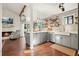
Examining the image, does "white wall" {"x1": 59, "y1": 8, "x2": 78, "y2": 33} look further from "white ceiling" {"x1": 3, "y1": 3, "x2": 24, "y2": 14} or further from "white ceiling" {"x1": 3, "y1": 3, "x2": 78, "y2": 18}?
"white ceiling" {"x1": 3, "y1": 3, "x2": 24, "y2": 14}

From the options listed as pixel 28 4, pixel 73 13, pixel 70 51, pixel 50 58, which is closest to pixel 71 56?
pixel 70 51

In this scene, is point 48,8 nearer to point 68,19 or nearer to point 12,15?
point 68,19

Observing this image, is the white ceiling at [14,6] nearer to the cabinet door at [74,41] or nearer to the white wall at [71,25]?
the white wall at [71,25]

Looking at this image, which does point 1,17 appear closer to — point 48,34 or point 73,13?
point 48,34

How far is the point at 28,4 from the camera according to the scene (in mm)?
1665

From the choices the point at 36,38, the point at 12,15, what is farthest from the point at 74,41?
the point at 12,15

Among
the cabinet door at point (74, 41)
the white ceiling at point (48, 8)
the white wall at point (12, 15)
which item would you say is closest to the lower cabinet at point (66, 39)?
the cabinet door at point (74, 41)

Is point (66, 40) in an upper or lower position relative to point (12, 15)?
lower

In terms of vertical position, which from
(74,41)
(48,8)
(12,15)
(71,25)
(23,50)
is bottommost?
(23,50)

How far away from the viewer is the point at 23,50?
1695mm

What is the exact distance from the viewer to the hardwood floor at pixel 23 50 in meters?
1.66

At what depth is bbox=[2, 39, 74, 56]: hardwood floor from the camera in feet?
5.46

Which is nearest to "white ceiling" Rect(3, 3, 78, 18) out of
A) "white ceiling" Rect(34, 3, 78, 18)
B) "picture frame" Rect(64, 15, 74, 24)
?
"white ceiling" Rect(34, 3, 78, 18)

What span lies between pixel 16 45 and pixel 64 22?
790 millimetres
